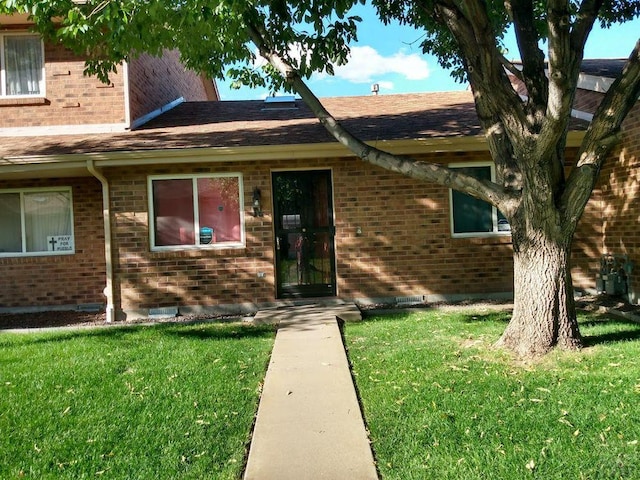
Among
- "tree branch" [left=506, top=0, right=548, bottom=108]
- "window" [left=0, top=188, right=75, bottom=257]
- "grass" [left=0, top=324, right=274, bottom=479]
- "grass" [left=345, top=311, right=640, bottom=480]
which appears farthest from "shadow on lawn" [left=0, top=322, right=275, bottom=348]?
"tree branch" [left=506, top=0, right=548, bottom=108]

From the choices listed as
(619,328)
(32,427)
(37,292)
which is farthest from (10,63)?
(619,328)

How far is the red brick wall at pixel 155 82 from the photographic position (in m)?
10.9

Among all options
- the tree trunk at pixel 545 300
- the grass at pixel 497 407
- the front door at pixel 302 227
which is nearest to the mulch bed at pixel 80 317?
the front door at pixel 302 227

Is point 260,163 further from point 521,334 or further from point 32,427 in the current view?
point 32,427

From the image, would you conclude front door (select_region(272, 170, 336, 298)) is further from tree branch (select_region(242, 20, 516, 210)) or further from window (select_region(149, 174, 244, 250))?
tree branch (select_region(242, 20, 516, 210))

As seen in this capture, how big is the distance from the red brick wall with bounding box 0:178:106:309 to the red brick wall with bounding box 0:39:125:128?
1.48 metres

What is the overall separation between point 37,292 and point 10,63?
184 inches

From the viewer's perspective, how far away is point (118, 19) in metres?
5.54

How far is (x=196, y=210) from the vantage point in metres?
9.12

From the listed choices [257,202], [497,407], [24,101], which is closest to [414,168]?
[497,407]

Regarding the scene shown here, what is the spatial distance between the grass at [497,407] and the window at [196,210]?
3.93m

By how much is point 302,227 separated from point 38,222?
491 cm

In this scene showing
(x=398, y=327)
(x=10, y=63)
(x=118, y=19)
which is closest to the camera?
(x=118, y=19)

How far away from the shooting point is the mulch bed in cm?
792
